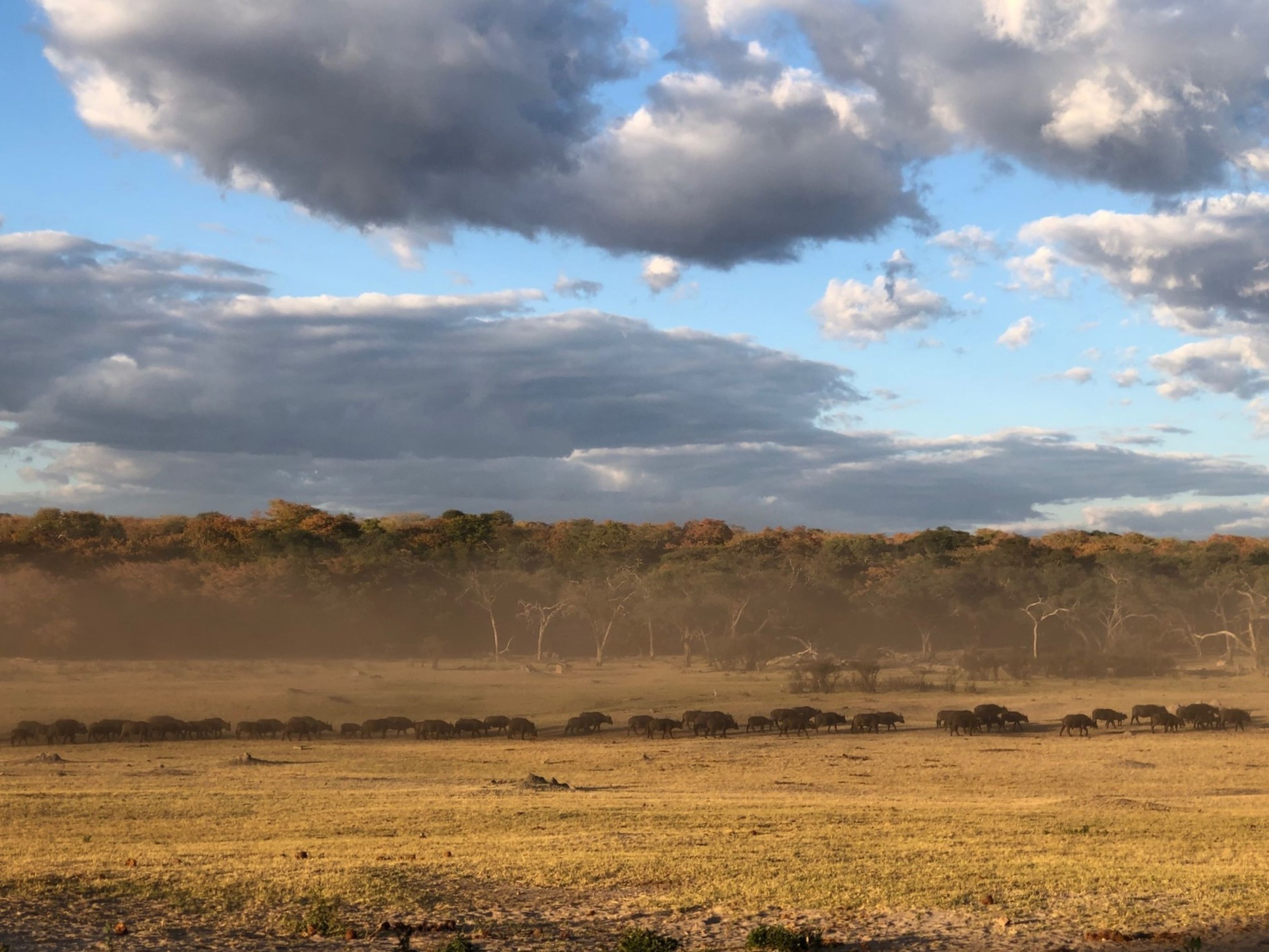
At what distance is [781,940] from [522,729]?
3492 cm

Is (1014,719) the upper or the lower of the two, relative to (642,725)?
upper

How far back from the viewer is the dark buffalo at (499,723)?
46500mm

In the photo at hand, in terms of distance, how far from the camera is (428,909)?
1357 cm

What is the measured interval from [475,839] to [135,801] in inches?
355

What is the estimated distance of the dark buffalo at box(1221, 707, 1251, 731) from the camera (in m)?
47.3

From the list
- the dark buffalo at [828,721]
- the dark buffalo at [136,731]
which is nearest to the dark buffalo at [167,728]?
the dark buffalo at [136,731]

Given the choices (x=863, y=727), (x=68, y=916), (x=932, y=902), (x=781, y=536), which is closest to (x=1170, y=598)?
(x=781, y=536)

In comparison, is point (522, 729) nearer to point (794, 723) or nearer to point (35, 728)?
point (794, 723)

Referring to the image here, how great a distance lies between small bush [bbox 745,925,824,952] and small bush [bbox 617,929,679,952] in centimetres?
77

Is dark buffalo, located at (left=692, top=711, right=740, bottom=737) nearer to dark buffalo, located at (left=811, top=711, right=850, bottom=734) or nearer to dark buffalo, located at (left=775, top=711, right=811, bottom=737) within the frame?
dark buffalo, located at (left=775, top=711, right=811, bottom=737)

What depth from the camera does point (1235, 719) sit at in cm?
4766

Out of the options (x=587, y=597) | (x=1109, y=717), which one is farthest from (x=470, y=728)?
(x=587, y=597)

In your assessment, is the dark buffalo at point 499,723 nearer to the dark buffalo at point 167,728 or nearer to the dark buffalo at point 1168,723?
the dark buffalo at point 167,728

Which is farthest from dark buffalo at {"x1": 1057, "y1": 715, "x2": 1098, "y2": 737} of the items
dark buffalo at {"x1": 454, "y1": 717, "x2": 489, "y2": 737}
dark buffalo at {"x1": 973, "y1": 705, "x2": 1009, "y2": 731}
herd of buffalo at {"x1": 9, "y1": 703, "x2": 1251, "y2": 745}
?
dark buffalo at {"x1": 454, "y1": 717, "x2": 489, "y2": 737}
